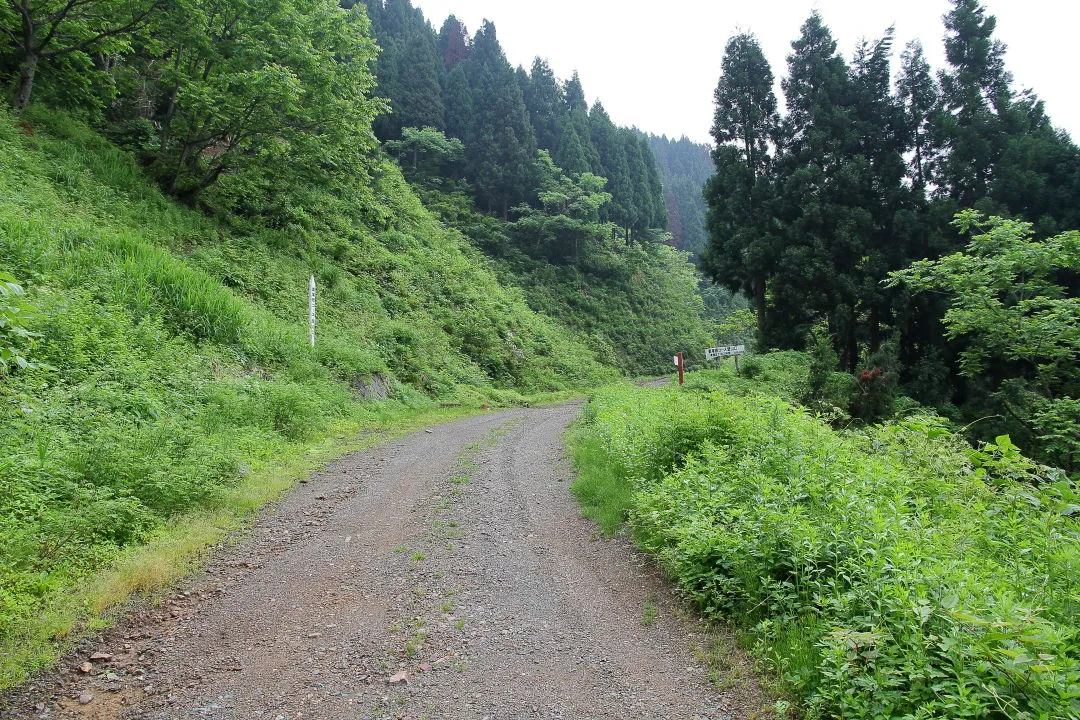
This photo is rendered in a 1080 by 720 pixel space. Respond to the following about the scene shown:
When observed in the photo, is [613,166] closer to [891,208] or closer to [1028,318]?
[891,208]

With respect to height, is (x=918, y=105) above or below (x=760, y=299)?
above

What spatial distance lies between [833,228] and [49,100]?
2568cm

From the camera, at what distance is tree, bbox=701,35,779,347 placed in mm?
23875

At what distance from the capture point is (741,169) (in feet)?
80.0

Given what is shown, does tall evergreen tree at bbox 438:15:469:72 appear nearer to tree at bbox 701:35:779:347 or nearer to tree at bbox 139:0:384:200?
tree at bbox 701:35:779:347

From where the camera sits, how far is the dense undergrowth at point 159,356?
475 centimetres

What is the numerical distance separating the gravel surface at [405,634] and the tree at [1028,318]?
10.8 m

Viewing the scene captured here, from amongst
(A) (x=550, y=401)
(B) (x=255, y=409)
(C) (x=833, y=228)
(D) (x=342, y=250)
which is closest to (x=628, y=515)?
(B) (x=255, y=409)

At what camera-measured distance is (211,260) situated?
13.9m

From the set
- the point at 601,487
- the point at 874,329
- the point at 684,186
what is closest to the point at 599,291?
the point at 874,329

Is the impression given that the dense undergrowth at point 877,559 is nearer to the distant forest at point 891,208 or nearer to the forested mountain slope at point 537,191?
the distant forest at point 891,208

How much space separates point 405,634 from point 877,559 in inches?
124

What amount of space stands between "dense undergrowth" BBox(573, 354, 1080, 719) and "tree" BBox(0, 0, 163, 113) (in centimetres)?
1597

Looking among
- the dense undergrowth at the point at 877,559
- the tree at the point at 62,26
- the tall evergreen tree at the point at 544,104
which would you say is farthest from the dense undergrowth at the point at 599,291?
the dense undergrowth at the point at 877,559
